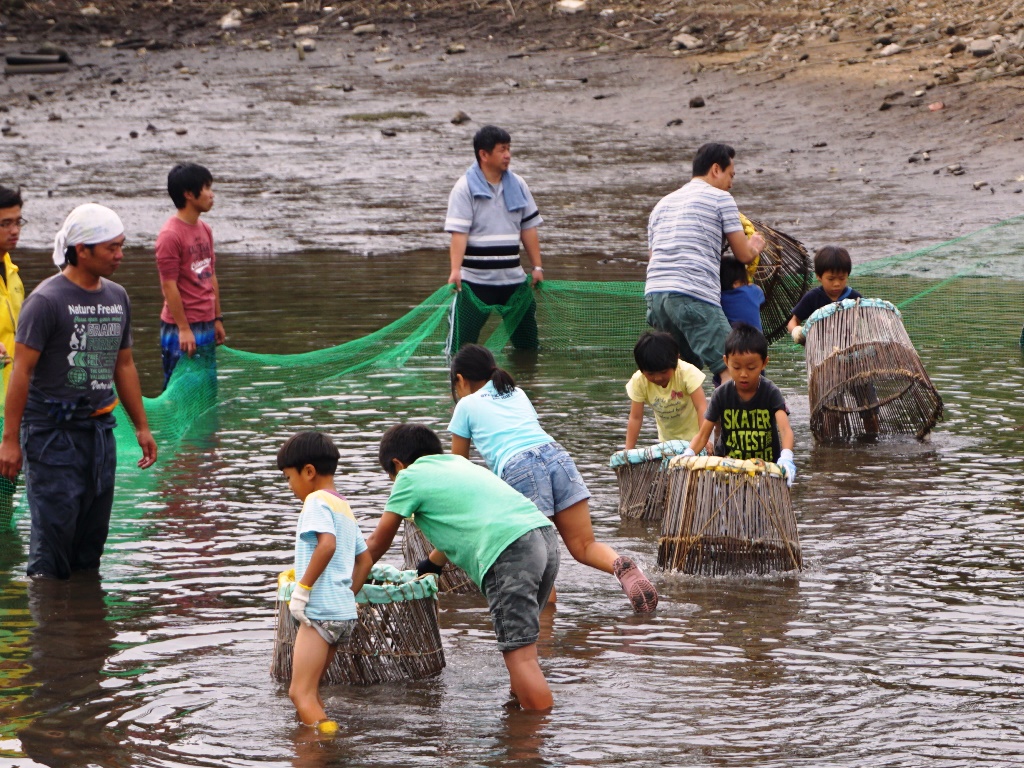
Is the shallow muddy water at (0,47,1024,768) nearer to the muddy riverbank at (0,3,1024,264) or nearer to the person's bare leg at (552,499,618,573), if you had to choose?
the person's bare leg at (552,499,618,573)

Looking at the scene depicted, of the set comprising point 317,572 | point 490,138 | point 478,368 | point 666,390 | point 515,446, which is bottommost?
point 317,572

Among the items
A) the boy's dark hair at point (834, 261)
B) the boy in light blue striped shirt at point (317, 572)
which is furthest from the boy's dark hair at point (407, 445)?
the boy's dark hair at point (834, 261)

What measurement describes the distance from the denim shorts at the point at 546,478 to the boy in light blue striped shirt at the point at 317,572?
970 millimetres

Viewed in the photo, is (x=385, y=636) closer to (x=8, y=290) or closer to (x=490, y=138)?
(x=8, y=290)

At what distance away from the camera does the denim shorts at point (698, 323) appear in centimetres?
860

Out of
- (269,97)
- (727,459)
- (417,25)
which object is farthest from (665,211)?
(417,25)

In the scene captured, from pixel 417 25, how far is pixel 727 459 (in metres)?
22.9

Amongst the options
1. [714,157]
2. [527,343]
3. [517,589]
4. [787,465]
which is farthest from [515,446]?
[527,343]

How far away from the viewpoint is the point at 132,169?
2153 cm

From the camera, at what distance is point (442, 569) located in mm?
6641

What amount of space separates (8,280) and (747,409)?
141 inches

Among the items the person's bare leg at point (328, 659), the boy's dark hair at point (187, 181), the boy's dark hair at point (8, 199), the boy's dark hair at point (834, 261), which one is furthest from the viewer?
the boy's dark hair at point (834, 261)

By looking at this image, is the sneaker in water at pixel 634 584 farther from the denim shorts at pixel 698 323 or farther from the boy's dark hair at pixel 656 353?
the denim shorts at pixel 698 323

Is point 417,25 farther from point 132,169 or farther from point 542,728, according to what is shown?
point 542,728
